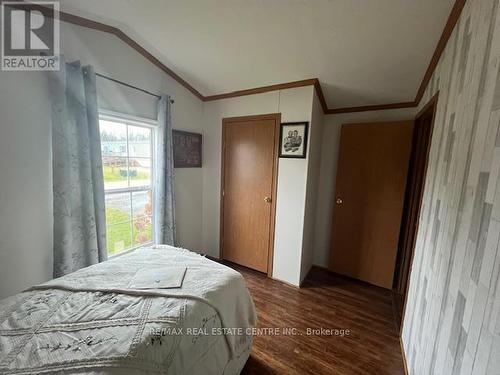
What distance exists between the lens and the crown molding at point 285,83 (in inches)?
53.3

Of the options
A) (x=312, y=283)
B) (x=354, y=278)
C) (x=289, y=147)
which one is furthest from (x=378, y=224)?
(x=289, y=147)

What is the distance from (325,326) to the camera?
1.88m

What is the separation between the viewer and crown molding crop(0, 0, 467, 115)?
1.36 metres

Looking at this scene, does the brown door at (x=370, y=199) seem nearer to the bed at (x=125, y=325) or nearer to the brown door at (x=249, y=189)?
the brown door at (x=249, y=189)

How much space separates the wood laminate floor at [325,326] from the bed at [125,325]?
0.40 m

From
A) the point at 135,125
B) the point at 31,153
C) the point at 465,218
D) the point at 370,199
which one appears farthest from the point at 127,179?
the point at 370,199

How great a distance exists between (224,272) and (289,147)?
1513 mm

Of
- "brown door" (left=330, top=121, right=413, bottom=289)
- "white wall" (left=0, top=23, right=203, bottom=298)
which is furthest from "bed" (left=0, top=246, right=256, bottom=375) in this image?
"brown door" (left=330, top=121, right=413, bottom=289)

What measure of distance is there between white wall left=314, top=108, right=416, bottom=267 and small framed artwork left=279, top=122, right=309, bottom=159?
72 centimetres

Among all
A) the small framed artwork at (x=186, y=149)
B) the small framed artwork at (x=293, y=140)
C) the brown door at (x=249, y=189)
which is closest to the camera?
the small framed artwork at (x=293, y=140)

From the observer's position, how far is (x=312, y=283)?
2549 millimetres

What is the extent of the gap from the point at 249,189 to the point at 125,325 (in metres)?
1.94
